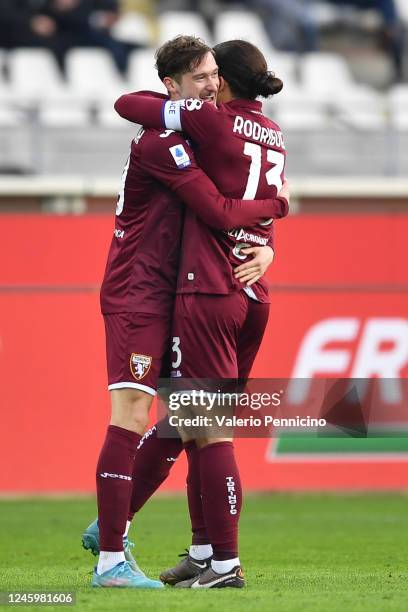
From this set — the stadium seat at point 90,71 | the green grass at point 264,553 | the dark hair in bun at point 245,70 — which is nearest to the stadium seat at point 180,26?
the stadium seat at point 90,71

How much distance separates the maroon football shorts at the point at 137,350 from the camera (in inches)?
215

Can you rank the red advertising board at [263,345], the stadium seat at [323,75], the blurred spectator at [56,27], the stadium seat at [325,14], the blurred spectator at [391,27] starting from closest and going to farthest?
the red advertising board at [263,345] < the blurred spectator at [56,27] < the stadium seat at [323,75] < the blurred spectator at [391,27] < the stadium seat at [325,14]

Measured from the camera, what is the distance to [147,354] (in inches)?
216

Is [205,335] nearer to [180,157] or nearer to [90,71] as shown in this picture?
[180,157]

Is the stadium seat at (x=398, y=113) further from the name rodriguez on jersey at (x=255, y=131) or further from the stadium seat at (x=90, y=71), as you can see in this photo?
the name rodriguez on jersey at (x=255, y=131)

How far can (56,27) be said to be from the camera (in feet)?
53.3

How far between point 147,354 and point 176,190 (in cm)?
65

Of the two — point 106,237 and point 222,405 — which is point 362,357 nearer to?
point 106,237

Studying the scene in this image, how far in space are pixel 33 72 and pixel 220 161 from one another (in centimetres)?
1047

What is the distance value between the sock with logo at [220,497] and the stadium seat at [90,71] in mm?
10644

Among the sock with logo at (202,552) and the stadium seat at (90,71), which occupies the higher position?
the stadium seat at (90,71)

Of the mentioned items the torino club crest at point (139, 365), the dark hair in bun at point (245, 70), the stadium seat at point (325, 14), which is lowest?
the torino club crest at point (139, 365)

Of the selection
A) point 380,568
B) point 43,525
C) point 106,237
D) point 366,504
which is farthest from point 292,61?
point 380,568

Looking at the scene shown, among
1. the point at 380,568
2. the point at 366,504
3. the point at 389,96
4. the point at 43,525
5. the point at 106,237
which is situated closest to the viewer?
the point at 380,568
